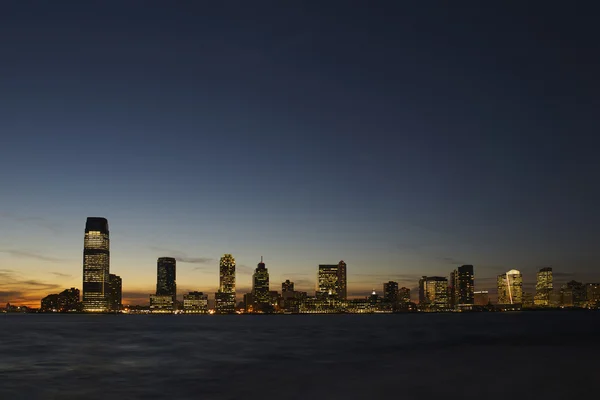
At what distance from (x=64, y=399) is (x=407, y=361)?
3318cm

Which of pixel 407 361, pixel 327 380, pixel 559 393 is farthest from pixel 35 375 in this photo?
pixel 559 393

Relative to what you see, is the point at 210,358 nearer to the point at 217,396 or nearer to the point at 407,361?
the point at 407,361

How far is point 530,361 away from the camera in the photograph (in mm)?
A: 55281

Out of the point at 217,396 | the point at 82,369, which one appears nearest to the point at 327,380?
the point at 217,396

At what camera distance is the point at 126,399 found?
111 feet

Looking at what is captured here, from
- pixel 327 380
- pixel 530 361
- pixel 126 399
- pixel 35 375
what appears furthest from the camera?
pixel 530 361

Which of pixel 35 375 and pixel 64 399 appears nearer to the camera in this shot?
pixel 64 399

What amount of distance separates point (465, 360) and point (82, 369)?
35783mm

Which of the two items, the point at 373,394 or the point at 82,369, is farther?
the point at 82,369

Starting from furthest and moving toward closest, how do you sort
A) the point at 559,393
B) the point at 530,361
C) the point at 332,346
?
the point at 332,346 < the point at 530,361 < the point at 559,393

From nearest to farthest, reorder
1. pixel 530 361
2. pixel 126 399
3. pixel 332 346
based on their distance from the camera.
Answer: pixel 126 399, pixel 530 361, pixel 332 346

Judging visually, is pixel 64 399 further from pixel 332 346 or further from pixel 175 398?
pixel 332 346

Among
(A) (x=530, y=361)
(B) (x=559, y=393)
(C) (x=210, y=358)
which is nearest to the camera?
(B) (x=559, y=393)

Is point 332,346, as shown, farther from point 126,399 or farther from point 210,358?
point 126,399
